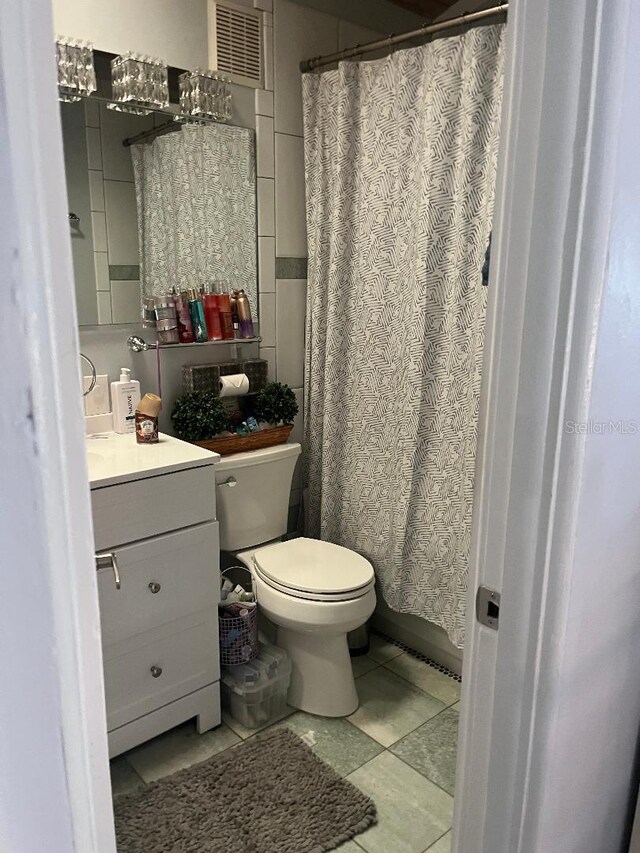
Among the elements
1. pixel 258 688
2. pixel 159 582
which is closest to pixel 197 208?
pixel 159 582

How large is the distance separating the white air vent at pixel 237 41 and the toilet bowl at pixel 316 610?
157 centimetres

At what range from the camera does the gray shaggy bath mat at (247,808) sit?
1634mm

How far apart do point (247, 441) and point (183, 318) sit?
456 mm

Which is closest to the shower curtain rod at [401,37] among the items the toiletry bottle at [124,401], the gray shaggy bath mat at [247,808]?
the toiletry bottle at [124,401]

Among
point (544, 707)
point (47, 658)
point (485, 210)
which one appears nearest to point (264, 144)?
point (485, 210)

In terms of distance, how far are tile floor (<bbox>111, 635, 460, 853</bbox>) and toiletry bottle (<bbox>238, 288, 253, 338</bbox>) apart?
1.27 meters

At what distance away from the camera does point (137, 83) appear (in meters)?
1.94

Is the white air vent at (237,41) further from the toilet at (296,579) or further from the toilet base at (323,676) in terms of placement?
the toilet base at (323,676)

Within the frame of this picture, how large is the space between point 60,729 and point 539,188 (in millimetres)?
726

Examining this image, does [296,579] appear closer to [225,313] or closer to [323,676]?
[323,676]

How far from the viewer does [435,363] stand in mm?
2086

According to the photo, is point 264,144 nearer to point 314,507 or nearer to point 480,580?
point 314,507

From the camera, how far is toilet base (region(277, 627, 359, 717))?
6.88 feet

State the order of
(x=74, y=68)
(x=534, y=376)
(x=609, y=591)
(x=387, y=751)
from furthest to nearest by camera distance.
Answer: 1. (x=387, y=751)
2. (x=74, y=68)
3. (x=609, y=591)
4. (x=534, y=376)
